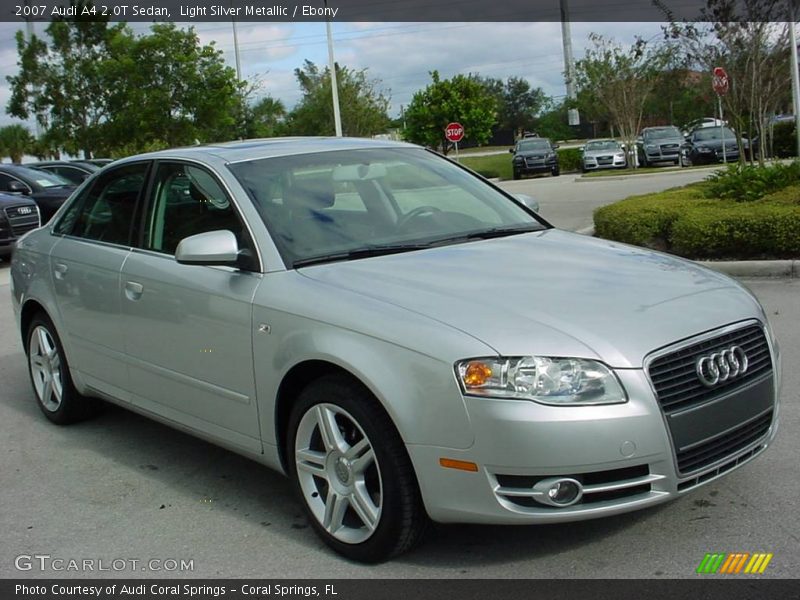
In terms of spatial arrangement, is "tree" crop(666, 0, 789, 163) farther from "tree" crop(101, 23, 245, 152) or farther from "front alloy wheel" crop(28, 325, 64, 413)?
"tree" crop(101, 23, 245, 152)

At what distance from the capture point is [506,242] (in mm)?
4613

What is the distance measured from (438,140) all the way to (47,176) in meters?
30.7

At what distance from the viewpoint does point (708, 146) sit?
3325cm

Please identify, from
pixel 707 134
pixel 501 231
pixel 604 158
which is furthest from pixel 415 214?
pixel 604 158

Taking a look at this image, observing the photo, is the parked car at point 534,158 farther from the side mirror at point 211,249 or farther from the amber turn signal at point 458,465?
the amber turn signal at point 458,465

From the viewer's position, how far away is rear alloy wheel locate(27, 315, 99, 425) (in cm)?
583

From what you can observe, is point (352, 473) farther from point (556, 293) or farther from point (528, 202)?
point (528, 202)

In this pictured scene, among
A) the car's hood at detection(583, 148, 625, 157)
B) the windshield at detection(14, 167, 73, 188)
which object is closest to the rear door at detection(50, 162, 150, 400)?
the windshield at detection(14, 167, 73, 188)

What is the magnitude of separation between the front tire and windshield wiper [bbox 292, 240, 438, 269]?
623mm

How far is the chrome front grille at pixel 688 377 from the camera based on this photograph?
11.1ft

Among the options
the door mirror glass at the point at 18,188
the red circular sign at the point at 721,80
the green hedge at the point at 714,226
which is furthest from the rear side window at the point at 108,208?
the door mirror glass at the point at 18,188

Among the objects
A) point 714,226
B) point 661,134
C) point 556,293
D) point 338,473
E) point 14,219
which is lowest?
point 338,473

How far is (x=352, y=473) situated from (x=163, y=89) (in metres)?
32.4

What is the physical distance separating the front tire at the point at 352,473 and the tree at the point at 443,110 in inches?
1780
